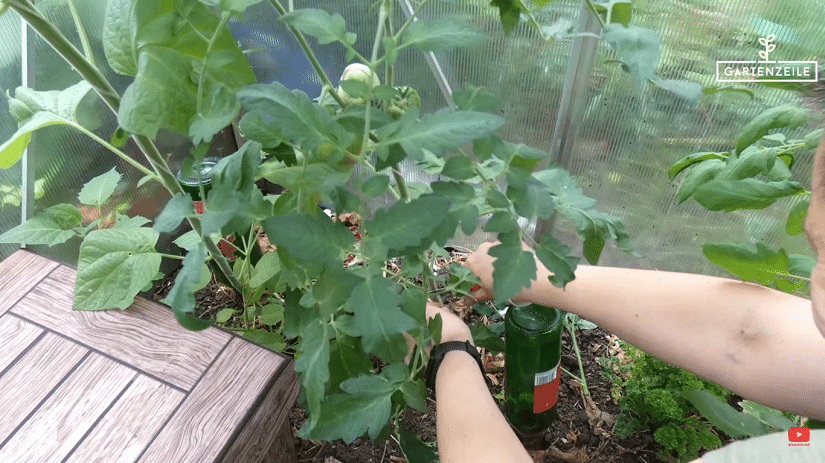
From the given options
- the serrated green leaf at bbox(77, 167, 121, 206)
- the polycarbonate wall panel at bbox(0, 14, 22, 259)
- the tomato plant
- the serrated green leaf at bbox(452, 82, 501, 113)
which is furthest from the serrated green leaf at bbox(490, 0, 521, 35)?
the polycarbonate wall panel at bbox(0, 14, 22, 259)

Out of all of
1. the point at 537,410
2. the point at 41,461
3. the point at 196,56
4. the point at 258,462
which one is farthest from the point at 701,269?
the point at 41,461

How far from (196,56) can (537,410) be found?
94 cm

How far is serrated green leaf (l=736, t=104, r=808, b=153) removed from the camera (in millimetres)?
781

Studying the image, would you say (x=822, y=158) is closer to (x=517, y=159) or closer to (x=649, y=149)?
(x=517, y=159)

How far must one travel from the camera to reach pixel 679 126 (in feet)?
3.96

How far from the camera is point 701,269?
4.82 feet

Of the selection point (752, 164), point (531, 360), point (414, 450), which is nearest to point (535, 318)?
point (531, 360)

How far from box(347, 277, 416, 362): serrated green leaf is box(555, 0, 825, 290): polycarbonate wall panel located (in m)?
0.51

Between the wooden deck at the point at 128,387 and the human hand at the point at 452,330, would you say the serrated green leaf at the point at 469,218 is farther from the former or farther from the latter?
the wooden deck at the point at 128,387

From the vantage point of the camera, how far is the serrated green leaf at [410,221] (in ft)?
1.77

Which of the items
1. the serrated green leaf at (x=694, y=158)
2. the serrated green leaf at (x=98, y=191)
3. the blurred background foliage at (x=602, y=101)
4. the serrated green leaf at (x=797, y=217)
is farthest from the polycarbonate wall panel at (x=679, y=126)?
the serrated green leaf at (x=98, y=191)

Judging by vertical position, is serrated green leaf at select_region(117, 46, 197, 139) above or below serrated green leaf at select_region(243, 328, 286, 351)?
above

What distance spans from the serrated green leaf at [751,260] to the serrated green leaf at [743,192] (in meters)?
0.06

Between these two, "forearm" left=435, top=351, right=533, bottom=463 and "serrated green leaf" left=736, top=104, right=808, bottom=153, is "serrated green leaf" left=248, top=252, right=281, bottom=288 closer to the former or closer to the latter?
"forearm" left=435, top=351, right=533, bottom=463
